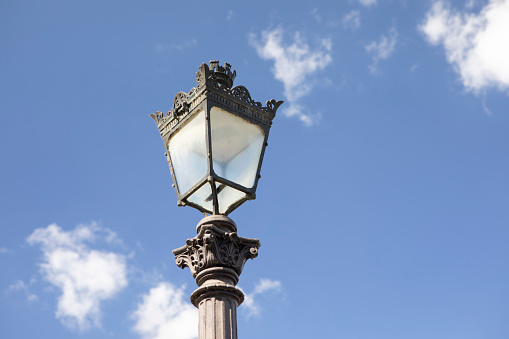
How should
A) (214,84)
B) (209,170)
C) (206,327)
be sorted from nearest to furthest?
(206,327) → (209,170) → (214,84)

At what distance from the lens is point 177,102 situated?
8.98 m

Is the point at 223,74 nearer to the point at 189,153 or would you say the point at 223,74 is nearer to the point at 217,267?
the point at 189,153

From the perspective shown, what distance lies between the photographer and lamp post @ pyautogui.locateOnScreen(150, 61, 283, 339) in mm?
7828

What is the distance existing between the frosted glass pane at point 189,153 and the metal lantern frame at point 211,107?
48mm

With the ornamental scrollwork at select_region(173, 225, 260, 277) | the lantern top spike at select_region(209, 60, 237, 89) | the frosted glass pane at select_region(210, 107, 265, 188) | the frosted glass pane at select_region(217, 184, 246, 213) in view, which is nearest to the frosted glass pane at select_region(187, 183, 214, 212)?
the frosted glass pane at select_region(217, 184, 246, 213)

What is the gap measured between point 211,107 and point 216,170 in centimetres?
73

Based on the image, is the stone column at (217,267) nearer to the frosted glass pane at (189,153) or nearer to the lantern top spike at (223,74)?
the frosted glass pane at (189,153)

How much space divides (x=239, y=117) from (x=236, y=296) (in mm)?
1977

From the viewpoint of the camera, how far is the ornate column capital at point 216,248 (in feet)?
26.2

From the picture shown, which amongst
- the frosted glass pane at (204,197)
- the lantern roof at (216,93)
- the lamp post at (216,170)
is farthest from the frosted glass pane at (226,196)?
the lantern roof at (216,93)

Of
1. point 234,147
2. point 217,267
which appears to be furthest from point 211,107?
point 217,267

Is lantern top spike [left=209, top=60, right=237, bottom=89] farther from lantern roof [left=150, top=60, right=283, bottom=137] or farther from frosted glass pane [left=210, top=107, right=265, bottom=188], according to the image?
frosted glass pane [left=210, top=107, right=265, bottom=188]

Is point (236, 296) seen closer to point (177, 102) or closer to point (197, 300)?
point (197, 300)

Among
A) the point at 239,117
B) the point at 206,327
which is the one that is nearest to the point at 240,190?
the point at 239,117
